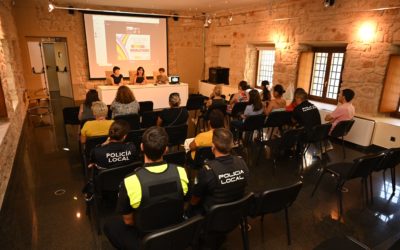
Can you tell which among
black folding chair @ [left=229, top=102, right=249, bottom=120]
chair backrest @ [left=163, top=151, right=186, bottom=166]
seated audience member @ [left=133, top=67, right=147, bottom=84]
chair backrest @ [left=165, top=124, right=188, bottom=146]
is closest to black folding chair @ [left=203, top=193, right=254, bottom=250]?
chair backrest @ [left=163, top=151, right=186, bottom=166]

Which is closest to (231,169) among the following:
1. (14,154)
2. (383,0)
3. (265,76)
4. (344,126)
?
(344,126)

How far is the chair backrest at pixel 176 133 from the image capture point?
12.6ft

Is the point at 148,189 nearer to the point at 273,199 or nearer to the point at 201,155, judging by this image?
the point at 273,199

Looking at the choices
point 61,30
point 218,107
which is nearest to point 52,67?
point 61,30

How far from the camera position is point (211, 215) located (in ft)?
6.09

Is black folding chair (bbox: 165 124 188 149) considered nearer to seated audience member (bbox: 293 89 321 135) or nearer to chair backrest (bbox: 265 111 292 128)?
chair backrest (bbox: 265 111 292 128)

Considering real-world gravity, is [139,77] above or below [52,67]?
below

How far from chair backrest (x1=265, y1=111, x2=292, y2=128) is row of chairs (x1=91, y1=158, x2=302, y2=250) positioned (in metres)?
2.46

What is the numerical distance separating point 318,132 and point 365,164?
1.31 meters

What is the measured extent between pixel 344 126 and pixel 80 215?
4151 millimetres

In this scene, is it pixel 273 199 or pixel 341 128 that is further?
pixel 341 128

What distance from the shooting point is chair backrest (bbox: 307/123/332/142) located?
158 inches

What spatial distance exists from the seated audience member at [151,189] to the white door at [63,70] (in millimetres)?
8434

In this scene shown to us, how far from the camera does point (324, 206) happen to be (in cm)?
315
